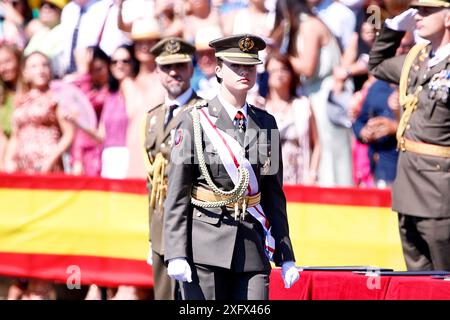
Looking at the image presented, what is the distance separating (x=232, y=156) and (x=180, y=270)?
0.78 meters

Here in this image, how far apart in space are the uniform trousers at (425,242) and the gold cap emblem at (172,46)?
2.26 metres

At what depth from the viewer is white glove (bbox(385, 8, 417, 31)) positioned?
9.34 meters

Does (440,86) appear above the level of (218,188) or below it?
above

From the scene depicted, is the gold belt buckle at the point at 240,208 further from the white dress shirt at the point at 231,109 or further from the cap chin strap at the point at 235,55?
the cap chin strap at the point at 235,55

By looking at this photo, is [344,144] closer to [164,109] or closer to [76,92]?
[164,109]

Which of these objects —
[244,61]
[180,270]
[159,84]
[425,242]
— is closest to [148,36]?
[159,84]

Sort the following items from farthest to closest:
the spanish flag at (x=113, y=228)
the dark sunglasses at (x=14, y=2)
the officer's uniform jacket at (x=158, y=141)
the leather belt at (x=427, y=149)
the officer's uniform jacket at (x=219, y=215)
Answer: the dark sunglasses at (x=14, y=2)
the spanish flag at (x=113, y=228)
the officer's uniform jacket at (x=158, y=141)
the leather belt at (x=427, y=149)
the officer's uniform jacket at (x=219, y=215)

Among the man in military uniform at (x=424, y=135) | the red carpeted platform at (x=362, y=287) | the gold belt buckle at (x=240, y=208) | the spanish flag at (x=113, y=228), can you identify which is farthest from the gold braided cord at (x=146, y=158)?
the gold belt buckle at (x=240, y=208)

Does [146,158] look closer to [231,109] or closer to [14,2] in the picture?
[231,109]

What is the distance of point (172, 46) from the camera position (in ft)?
33.4

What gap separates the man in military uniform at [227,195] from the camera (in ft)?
25.4

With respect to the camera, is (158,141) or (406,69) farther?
(158,141)
